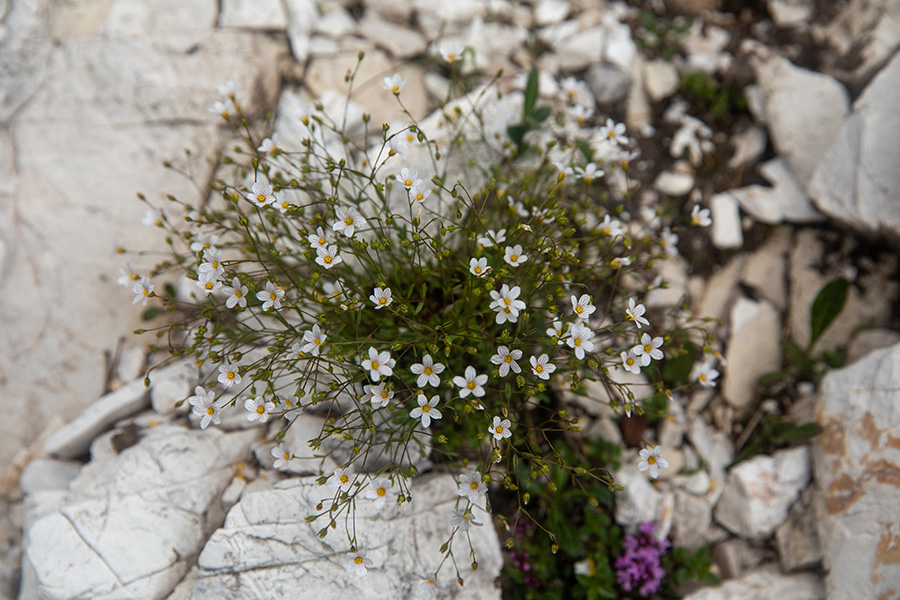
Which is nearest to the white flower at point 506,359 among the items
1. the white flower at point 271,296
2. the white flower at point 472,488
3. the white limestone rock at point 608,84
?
the white flower at point 472,488

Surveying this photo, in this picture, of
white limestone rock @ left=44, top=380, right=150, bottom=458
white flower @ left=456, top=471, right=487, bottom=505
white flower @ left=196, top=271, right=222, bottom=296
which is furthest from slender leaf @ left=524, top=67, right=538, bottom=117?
white limestone rock @ left=44, top=380, right=150, bottom=458

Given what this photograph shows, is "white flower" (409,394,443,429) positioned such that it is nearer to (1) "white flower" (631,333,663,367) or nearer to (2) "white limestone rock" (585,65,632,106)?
(1) "white flower" (631,333,663,367)

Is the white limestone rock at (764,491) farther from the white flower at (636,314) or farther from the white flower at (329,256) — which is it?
the white flower at (329,256)

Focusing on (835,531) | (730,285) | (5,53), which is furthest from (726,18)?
(5,53)

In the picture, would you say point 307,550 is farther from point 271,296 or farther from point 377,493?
point 271,296

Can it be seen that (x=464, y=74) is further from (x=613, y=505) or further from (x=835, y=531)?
(x=835, y=531)

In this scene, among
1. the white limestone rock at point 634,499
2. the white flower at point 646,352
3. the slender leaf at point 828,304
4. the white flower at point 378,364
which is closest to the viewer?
the white flower at point 378,364
